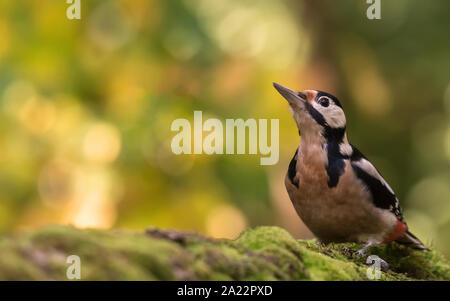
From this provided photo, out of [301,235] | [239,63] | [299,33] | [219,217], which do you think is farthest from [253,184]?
[299,33]

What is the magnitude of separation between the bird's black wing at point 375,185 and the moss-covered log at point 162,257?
113 centimetres

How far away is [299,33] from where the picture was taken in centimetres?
1024

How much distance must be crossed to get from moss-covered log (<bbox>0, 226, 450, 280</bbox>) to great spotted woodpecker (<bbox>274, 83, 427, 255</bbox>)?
0.89m

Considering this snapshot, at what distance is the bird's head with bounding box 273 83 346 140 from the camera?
4707mm

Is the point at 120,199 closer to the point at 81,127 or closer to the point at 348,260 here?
the point at 81,127

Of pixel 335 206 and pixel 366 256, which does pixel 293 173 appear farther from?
pixel 366 256

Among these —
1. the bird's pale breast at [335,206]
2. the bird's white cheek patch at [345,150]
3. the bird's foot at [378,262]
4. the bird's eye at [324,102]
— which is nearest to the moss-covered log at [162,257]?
the bird's foot at [378,262]

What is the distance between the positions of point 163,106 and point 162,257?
580 cm

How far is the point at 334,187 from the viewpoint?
14.8 ft

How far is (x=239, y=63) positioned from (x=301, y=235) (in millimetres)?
2731

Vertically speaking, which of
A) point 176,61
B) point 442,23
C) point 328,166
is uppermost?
point 442,23

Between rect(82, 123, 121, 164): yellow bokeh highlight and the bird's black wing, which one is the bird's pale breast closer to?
the bird's black wing
